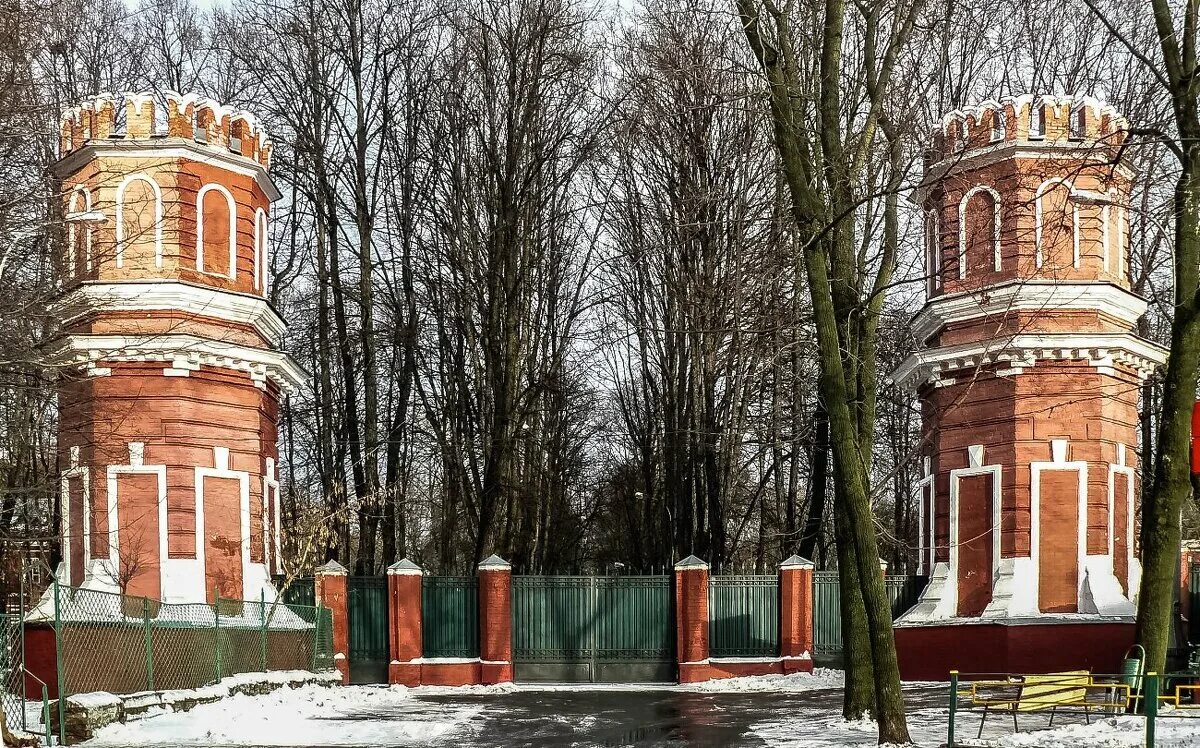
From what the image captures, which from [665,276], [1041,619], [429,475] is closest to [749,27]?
[1041,619]

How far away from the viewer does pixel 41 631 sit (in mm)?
23344

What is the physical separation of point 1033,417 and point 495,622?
11794mm

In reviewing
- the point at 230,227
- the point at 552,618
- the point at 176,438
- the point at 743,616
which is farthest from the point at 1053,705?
the point at 230,227

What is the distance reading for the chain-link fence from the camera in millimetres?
16750

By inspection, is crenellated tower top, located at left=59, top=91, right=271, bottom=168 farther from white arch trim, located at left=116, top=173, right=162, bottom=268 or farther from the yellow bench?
the yellow bench

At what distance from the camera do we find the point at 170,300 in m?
27.6

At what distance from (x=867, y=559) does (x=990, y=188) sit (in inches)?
524

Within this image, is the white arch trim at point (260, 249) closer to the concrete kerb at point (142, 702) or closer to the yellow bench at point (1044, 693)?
the concrete kerb at point (142, 702)

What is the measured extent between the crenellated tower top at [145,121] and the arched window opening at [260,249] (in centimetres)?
178

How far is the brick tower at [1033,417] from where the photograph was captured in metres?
27.2

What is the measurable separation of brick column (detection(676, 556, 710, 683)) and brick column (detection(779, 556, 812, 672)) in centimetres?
167

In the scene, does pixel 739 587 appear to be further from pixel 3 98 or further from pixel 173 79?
pixel 173 79

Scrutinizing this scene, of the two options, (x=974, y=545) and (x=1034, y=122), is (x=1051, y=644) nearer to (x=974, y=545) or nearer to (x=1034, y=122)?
(x=974, y=545)

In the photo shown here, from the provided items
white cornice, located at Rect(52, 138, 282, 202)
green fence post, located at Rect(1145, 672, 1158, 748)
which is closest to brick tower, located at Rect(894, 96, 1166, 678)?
green fence post, located at Rect(1145, 672, 1158, 748)
